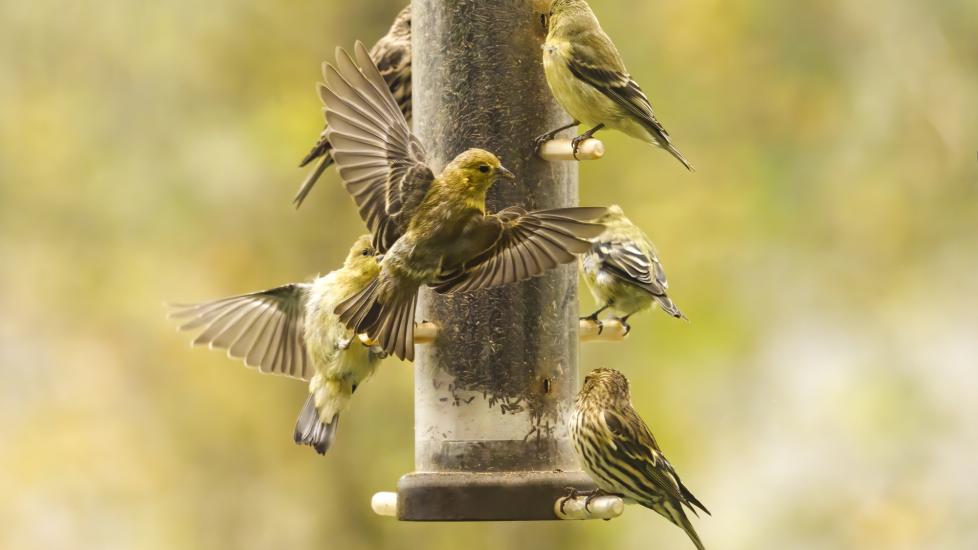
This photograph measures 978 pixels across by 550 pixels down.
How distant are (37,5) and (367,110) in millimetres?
7861

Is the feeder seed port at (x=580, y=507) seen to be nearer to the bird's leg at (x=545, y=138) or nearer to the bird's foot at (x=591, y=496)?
the bird's foot at (x=591, y=496)

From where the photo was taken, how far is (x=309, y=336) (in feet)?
26.0

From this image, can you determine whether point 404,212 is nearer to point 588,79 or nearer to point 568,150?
point 568,150

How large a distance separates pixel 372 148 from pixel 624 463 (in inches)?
74.2

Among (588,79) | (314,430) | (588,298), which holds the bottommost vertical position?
(314,430)

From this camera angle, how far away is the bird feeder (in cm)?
728

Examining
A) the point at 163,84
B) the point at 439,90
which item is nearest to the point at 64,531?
the point at 163,84

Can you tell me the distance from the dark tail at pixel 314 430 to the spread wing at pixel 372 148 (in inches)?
47.7

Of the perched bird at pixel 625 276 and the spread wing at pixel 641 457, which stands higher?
the perched bird at pixel 625 276

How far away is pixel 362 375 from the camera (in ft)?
25.8

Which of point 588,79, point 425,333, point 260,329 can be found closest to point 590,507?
point 425,333

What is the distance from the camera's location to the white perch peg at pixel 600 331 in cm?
794

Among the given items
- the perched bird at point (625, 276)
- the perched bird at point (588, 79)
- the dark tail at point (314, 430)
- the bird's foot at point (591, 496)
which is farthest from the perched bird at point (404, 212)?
the perched bird at point (625, 276)

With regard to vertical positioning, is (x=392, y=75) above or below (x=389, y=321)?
above
